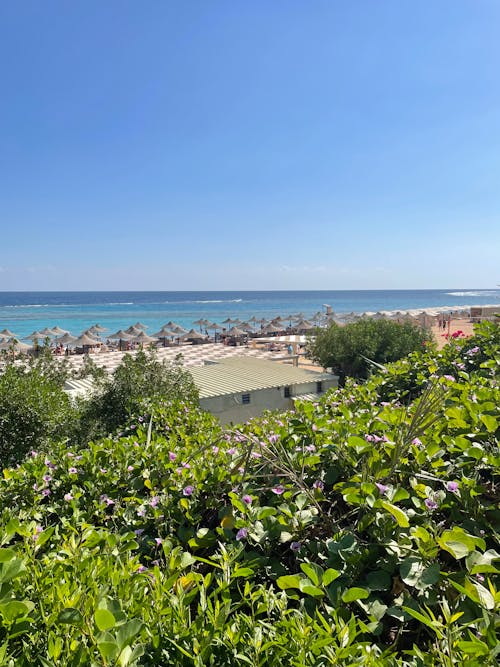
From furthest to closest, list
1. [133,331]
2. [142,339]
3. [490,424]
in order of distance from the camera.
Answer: [133,331] → [142,339] → [490,424]

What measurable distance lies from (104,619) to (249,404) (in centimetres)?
876

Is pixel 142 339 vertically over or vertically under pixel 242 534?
under

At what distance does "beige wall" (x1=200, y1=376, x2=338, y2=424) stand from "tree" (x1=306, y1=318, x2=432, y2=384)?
175 inches

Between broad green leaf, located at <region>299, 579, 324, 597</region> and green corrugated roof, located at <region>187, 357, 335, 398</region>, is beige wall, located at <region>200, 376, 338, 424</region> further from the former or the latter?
broad green leaf, located at <region>299, 579, 324, 597</region>

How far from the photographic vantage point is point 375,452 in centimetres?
164

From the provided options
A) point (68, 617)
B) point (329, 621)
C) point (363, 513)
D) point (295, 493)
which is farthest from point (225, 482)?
point (68, 617)

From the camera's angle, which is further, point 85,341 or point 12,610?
point 85,341

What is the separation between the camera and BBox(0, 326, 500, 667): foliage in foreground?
38.5 inches

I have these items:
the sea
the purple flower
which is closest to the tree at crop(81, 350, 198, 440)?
the purple flower

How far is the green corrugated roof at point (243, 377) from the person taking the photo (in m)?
9.46

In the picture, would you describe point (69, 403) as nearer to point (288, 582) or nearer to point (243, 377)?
point (243, 377)

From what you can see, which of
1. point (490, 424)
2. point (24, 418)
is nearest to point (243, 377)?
point (24, 418)

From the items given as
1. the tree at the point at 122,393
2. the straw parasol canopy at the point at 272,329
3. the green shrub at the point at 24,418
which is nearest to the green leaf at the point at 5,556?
the green shrub at the point at 24,418

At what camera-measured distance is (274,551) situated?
1.53 m
